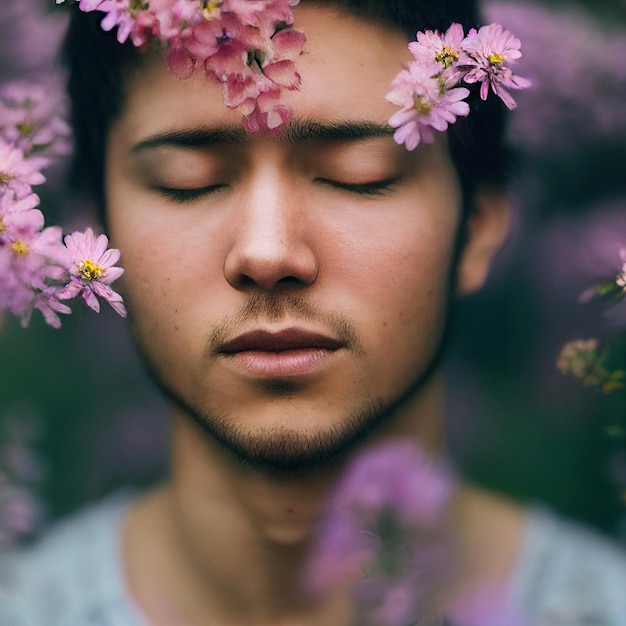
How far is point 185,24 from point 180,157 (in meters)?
0.31

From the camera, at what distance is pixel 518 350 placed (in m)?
1.82

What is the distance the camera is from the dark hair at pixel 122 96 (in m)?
1.37

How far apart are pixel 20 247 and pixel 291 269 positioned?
15.6 inches

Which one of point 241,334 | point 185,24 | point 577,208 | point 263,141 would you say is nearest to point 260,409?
point 241,334

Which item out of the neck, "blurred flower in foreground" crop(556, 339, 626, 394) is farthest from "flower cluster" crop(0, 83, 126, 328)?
"blurred flower in foreground" crop(556, 339, 626, 394)

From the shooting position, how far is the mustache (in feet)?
4.32

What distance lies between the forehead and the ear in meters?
0.35

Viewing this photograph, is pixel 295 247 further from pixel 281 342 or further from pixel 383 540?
pixel 383 540

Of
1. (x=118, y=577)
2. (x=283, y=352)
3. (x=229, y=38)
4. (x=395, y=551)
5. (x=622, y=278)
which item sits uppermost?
(x=229, y=38)

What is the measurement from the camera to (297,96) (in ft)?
4.29

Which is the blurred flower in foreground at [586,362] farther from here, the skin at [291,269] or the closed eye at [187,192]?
the closed eye at [187,192]

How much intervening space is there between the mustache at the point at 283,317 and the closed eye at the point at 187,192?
0.19 meters

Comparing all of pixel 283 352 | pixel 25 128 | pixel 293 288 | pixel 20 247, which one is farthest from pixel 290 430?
pixel 25 128

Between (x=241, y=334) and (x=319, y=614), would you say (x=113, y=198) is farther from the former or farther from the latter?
(x=319, y=614)
